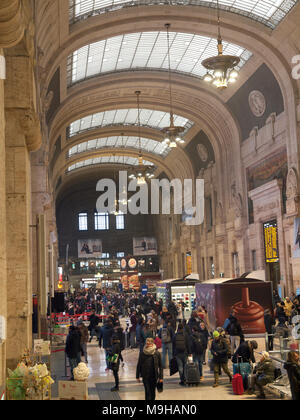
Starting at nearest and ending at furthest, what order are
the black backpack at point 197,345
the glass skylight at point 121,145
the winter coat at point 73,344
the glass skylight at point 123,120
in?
1. the black backpack at point 197,345
2. the winter coat at point 73,344
3. the glass skylight at point 123,120
4. the glass skylight at point 121,145

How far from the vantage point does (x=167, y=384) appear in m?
10.5

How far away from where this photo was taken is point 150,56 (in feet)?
84.6

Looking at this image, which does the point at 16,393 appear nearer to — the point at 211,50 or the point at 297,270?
the point at 297,270

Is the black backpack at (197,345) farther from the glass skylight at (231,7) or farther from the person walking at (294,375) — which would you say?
the glass skylight at (231,7)

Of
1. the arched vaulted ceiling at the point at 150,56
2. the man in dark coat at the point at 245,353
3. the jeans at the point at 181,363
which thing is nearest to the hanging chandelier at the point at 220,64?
the arched vaulted ceiling at the point at 150,56

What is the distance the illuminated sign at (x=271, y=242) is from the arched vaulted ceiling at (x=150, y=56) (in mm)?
4989

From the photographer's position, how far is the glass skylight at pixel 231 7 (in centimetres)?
1928

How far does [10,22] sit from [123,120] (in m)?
30.6

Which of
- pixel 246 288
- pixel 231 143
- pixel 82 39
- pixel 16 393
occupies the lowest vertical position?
pixel 16 393

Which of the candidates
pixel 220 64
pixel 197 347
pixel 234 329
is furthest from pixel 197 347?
pixel 220 64

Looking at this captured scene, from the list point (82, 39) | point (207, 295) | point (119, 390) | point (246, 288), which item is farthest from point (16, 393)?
point (82, 39)

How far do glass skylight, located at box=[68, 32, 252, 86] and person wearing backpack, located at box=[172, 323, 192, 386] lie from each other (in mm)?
15071

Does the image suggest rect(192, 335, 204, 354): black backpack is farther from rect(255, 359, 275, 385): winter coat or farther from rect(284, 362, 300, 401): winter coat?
rect(284, 362, 300, 401): winter coat

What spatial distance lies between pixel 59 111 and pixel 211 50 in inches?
291
